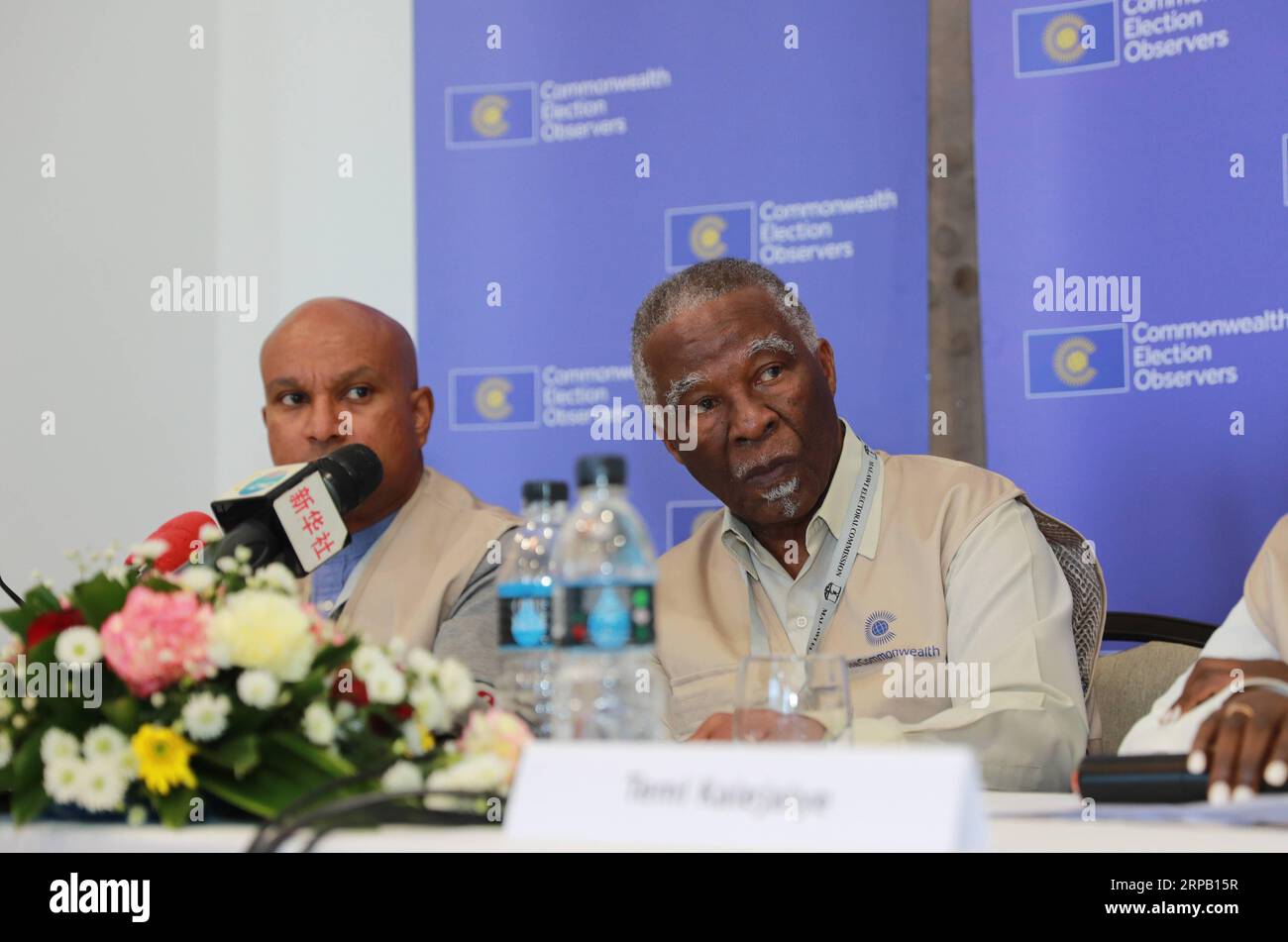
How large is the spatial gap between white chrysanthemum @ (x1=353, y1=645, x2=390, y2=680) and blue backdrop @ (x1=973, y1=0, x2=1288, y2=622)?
6.81 feet

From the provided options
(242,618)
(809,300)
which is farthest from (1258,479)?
(242,618)

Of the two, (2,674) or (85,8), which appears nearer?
(2,674)

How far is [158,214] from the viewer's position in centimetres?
403

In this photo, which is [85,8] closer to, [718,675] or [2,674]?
[718,675]

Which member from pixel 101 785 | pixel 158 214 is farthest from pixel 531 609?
pixel 158 214

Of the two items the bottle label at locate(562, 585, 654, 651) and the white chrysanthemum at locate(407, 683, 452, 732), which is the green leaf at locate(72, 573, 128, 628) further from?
the bottle label at locate(562, 585, 654, 651)

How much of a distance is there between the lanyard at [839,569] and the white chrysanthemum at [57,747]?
142cm

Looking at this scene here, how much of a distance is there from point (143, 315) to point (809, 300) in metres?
1.86

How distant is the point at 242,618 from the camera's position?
1311mm

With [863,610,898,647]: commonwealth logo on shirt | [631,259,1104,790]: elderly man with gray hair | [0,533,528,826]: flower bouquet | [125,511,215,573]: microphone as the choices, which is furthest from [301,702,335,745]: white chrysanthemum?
[863,610,898,647]: commonwealth logo on shirt

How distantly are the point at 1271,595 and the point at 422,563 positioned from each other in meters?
1.56

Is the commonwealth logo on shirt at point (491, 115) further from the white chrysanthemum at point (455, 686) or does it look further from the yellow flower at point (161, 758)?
the yellow flower at point (161, 758)

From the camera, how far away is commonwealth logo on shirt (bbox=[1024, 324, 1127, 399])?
312 centimetres

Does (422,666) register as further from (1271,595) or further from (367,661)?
(1271,595)
